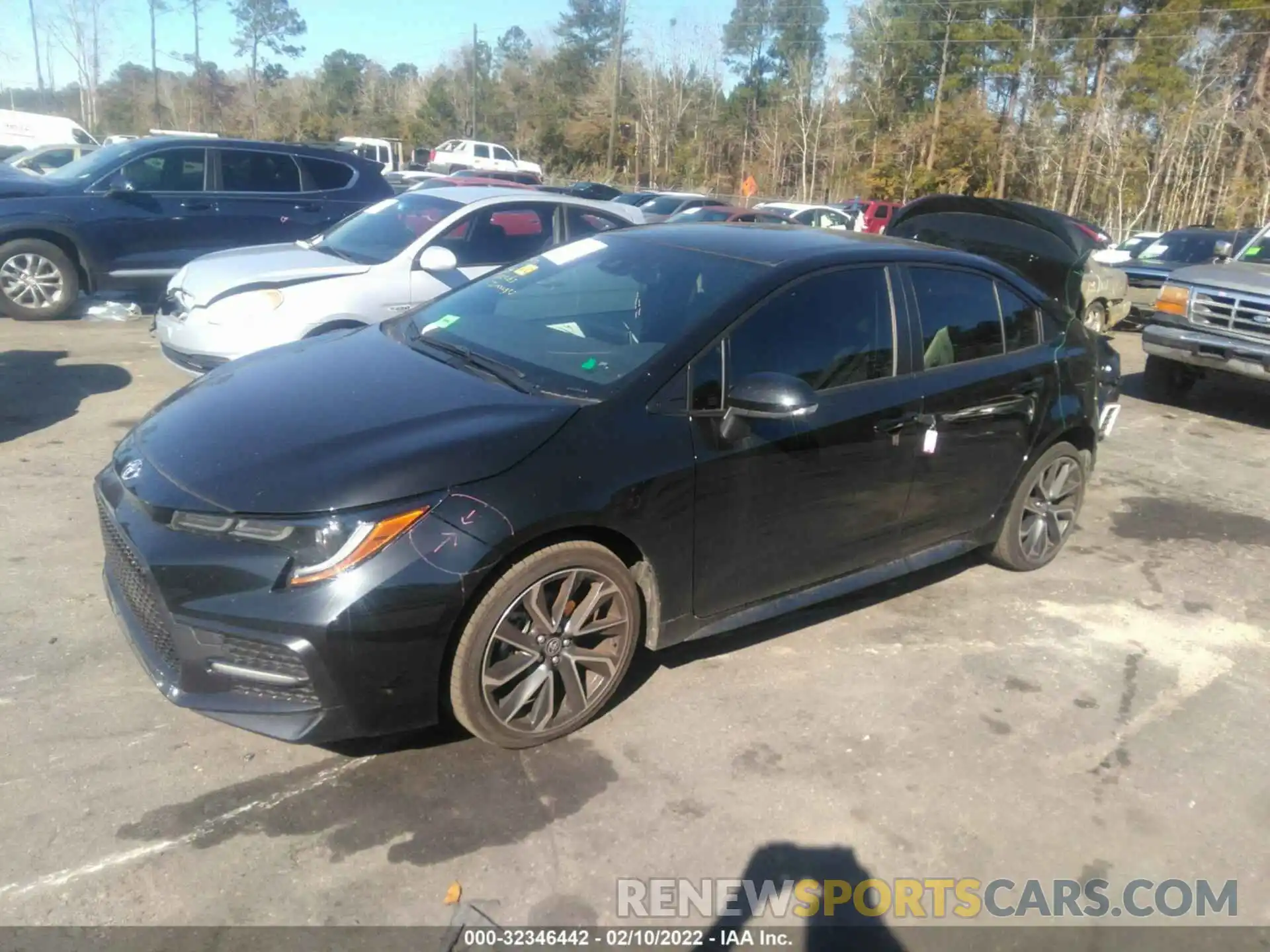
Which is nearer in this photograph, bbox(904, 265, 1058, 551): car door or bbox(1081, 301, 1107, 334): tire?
bbox(904, 265, 1058, 551): car door

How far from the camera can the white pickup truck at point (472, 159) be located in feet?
113

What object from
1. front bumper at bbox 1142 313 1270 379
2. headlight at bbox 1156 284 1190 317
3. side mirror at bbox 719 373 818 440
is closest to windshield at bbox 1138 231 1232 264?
headlight at bbox 1156 284 1190 317

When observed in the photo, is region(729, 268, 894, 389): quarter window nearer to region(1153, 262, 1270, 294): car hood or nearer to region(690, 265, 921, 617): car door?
region(690, 265, 921, 617): car door

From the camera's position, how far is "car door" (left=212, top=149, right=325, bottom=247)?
400 inches

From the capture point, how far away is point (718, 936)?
2721mm

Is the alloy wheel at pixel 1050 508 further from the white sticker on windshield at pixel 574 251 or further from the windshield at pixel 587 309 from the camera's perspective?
the white sticker on windshield at pixel 574 251

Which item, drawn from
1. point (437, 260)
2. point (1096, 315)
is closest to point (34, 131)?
point (437, 260)


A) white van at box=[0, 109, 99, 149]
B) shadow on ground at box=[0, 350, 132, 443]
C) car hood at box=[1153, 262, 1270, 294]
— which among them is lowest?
shadow on ground at box=[0, 350, 132, 443]

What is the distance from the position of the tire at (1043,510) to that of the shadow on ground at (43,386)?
584cm

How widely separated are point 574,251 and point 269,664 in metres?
2.41

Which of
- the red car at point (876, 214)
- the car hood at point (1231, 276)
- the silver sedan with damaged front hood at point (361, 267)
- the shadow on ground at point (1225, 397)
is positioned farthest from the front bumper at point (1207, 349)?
the red car at point (876, 214)

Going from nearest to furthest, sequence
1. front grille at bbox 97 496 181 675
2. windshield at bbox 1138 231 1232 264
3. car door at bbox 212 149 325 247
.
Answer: front grille at bbox 97 496 181 675, car door at bbox 212 149 325 247, windshield at bbox 1138 231 1232 264

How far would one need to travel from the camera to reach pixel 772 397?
341 cm

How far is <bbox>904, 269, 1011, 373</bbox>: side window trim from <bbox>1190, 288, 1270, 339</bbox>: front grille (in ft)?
16.7
